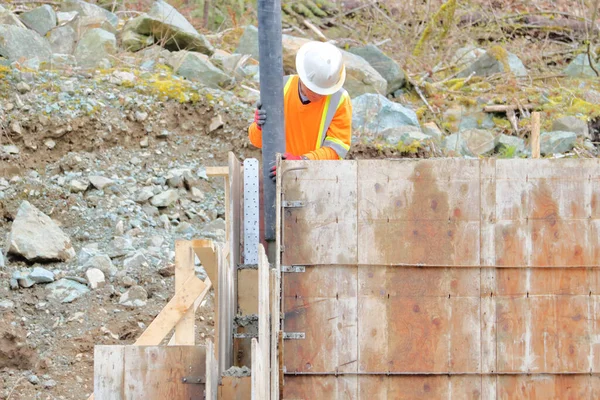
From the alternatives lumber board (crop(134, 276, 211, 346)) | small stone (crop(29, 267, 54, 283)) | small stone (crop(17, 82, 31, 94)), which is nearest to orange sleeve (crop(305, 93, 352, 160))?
lumber board (crop(134, 276, 211, 346))

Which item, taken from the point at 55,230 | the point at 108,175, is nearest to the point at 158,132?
the point at 108,175

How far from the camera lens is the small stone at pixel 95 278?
348 inches

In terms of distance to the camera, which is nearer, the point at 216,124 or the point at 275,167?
the point at 275,167

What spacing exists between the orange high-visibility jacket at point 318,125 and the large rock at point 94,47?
5.43 meters

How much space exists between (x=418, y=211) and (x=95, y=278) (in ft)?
11.7

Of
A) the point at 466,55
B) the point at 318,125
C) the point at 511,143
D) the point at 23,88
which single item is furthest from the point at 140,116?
the point at 466,55

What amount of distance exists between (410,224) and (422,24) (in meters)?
11.1

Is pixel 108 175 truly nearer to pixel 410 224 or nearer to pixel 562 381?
pixel 410 224

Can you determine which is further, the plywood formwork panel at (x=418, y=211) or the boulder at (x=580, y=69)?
the boulder at (x=580, y=69)

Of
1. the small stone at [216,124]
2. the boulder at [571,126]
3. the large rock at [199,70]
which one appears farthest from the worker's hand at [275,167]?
the boulder at [571,126]

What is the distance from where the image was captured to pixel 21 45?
39.1ft

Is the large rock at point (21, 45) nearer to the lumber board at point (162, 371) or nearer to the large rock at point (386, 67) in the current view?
the large rock at point (386, 67)

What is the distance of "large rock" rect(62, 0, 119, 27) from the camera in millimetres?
13594

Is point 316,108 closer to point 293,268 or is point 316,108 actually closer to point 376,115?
point 293,268
